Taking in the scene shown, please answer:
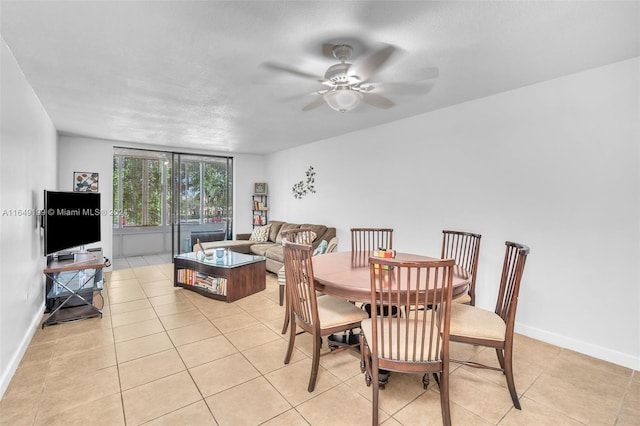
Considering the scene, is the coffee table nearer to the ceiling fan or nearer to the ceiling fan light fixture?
the ceiling fan

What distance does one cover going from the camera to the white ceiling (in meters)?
1.76

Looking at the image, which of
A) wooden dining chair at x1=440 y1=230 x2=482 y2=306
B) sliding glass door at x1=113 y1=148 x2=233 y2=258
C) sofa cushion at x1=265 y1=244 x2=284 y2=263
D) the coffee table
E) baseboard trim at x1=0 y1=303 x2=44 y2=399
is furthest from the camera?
sliding glass door at x1=113 y1=148 x2=233 y2=258

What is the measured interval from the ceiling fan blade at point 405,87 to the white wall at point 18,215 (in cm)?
292

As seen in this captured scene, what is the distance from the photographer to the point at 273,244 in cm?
596

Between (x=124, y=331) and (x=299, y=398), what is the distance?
Answer: 6.87 ft

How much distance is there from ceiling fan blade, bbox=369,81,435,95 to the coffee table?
274cm

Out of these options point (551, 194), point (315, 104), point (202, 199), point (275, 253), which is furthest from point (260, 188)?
point (551, 194)

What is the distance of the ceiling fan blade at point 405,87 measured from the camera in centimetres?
285

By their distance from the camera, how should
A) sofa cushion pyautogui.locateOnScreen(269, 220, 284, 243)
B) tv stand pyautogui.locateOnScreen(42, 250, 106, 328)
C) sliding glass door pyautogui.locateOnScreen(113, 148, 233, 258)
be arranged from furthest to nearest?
1. sliding glass door pyautogui.locateOnScreen(113, 148, 233, 258)
2. sofa cushion pyautogui.locateOnScreen(269, 220, 284, 243)
3. tv stand pyautogui.locateOnScreen(42, 250, 106, 328)

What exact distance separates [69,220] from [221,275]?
1.83 m

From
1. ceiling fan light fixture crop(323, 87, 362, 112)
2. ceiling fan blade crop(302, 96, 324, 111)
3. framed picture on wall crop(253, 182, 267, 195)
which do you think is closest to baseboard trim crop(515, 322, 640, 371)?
ceiling fan light fixture crop(323, 87, 362, 112)

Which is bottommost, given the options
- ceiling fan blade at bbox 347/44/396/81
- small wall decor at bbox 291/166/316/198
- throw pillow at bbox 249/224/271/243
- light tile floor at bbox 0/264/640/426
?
light tile floor at bbox 0/264/640/426

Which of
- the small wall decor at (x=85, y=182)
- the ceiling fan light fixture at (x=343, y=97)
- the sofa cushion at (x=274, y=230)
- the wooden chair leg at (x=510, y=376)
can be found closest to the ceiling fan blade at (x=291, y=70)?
the ceiling fan light fixture at (x=343, y=97)

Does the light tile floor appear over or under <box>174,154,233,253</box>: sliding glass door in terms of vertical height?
under
